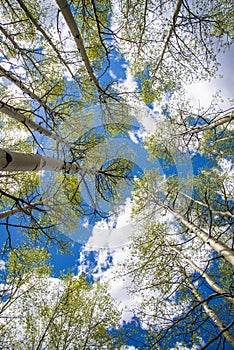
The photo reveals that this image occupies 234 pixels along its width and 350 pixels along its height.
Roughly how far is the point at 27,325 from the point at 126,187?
5839 millimetres

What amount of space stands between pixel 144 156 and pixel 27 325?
793 centimetres

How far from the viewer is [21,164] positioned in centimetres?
247

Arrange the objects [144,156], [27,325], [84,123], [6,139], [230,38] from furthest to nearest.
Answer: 1. [144,156]
2. [84,123]
3. [6,139]
4. [27,325]
5. [230,38]

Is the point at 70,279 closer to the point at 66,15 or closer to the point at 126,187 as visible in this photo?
the point at 126,187

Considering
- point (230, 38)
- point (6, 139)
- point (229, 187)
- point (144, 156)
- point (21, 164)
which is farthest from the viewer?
point (144, 156)

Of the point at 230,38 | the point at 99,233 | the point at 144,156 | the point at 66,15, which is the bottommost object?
the point at 66,15

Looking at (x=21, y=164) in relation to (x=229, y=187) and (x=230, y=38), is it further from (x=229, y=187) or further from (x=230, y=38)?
(x=229, y=187)

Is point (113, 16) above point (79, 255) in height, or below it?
above

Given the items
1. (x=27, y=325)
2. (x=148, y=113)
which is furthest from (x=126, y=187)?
(x=27, y=325)

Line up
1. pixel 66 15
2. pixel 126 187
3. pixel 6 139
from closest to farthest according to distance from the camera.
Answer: pixel 66 15 < pixel 6 139 < pixel 126 187

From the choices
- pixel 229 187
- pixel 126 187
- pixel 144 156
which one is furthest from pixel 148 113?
pixel 229 187

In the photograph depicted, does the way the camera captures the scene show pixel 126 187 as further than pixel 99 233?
No

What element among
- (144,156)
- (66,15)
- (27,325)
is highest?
(144,156)

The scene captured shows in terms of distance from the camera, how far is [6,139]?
6.94 m
